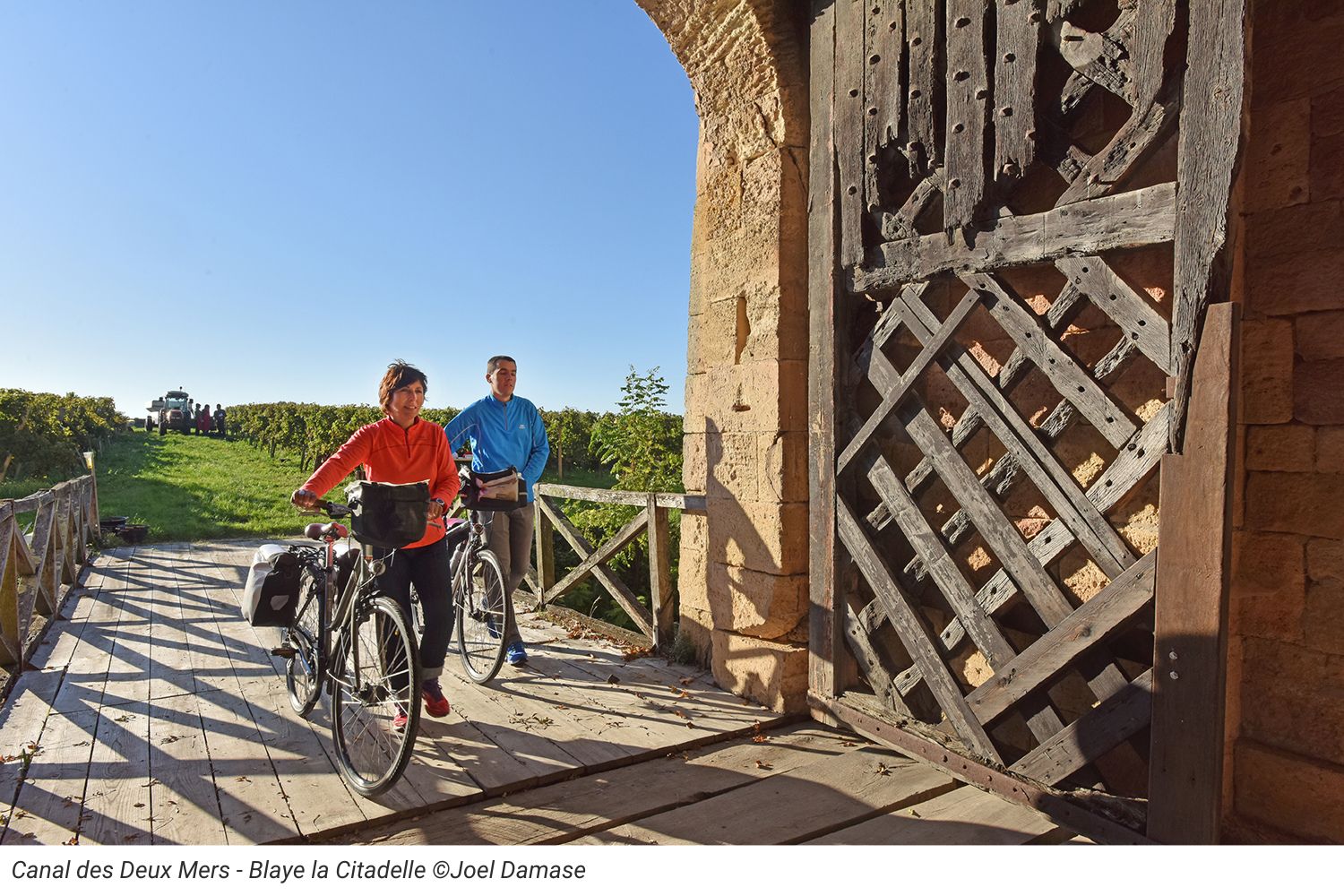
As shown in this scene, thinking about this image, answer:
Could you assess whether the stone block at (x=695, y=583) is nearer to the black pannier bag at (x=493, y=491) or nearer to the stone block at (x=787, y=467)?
the stone block at (x=787, y=467)

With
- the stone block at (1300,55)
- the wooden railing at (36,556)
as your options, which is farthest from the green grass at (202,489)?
the stone block at (1300,55)

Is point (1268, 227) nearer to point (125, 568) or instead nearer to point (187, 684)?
point (187, 684)

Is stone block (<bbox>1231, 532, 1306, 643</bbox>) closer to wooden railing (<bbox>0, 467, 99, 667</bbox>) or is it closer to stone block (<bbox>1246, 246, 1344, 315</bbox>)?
stone block (<bbox>1246, 246, 1344, 315</bbox>)

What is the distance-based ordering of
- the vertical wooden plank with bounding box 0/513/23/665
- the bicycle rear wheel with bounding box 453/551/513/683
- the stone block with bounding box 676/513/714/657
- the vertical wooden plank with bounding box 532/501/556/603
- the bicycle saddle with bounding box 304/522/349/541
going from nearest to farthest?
1. the bicycle saddle with bounding box 304/522/349/541
2. the bicycle rear wheel with bounding box 453/551/513/683
3. the vertical wooden plank with bounding box 0/513/23/665
4. the stone block with bounding box 676/513/714/657
5. the vertical wooden plank with bounding box 532/501/556/603

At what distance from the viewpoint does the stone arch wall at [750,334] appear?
406 cm

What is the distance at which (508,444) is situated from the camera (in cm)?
489

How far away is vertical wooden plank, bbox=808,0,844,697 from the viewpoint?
3828mm

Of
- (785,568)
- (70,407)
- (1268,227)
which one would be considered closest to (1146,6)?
(1268,227)

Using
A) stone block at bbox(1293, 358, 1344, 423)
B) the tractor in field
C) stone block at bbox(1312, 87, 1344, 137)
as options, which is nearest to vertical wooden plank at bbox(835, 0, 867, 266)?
stone block at bbox(1312, 87, 1344, 137)

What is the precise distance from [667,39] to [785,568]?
309 centimetres

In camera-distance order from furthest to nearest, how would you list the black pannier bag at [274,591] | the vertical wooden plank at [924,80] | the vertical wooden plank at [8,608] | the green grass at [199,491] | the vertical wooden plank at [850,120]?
the green grass at [199,491], the vertical wooden plank at [8,608], the vertical wooden plank at [850,120], the black pannier bag at [274,591], the vertical wooden plank at [924,80]

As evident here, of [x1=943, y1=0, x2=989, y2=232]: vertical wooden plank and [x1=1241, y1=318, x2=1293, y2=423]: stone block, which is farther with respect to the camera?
[x1=943, y1=0, x2=989, y2=232]: vertical wooden plank

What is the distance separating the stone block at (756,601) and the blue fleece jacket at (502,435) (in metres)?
1.29

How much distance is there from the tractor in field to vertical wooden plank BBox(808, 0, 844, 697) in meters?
41.8
